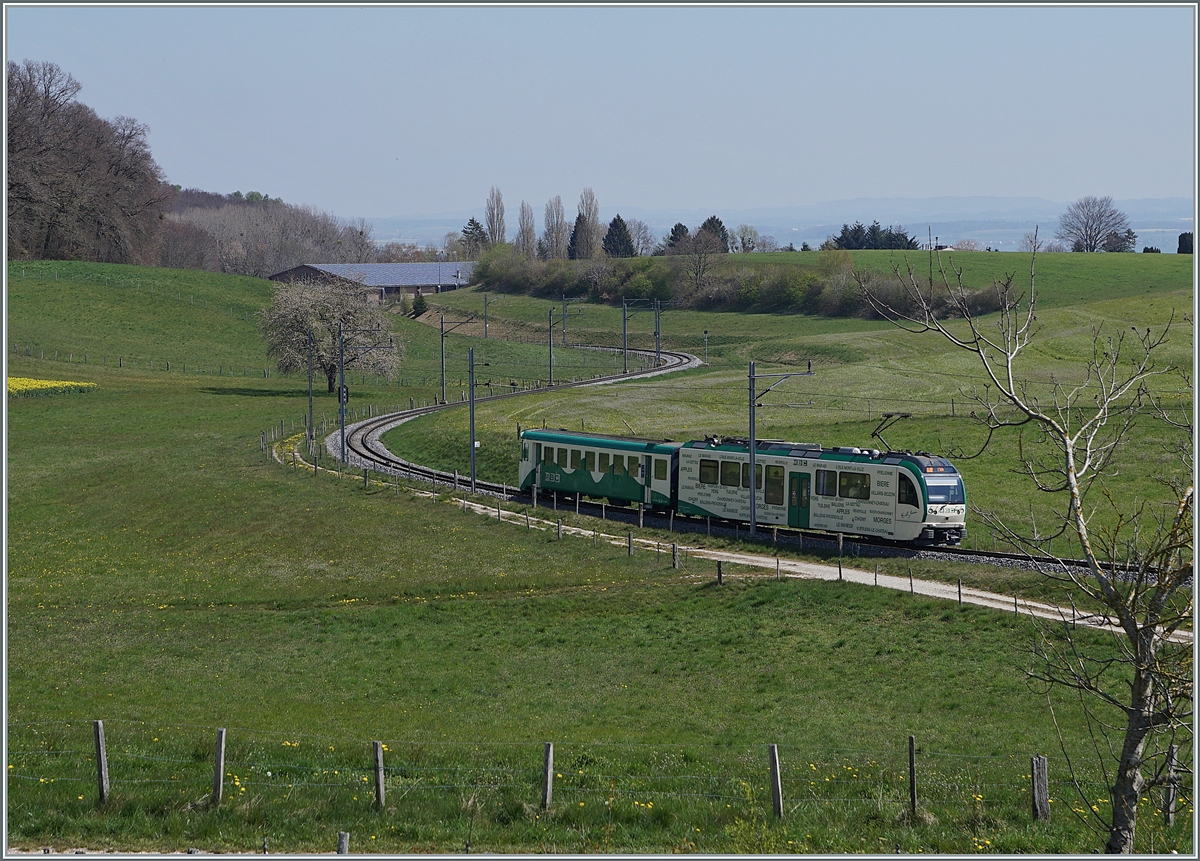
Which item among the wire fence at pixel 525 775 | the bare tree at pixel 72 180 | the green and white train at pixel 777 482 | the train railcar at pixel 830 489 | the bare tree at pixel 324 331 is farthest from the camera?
the bare tree at pixel 72 180

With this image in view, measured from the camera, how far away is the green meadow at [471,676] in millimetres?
16594

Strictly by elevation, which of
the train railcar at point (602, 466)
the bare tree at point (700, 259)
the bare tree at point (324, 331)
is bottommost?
the train railcar at point (602, 466)

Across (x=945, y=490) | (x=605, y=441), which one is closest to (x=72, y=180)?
(x=605, y=441)

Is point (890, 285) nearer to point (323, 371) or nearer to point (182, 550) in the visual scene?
point (323, 371)

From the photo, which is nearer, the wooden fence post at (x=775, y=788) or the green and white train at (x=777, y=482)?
the wooden fence post at (x=775, y=788)

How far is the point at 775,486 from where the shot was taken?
46062 mm

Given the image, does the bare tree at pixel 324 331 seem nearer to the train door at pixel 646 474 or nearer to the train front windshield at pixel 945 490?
the train door at pixel 646 474

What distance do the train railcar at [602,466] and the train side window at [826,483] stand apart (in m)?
7.34

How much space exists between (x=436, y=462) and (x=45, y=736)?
50.6m

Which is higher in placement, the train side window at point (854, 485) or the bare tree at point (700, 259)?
the bare tree at point (700, 259)

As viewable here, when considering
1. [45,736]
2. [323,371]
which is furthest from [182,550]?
[323,371]

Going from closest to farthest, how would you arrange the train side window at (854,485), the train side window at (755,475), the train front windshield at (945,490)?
the train front windshield at (945,490), the train side window at (854,485), the train side window at (755,475)

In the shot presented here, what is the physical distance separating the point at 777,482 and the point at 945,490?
21.5 ft

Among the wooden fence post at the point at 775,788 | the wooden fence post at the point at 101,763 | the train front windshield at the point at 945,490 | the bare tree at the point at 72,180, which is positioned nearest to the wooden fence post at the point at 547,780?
the wooden fence post at the point at 775,788
